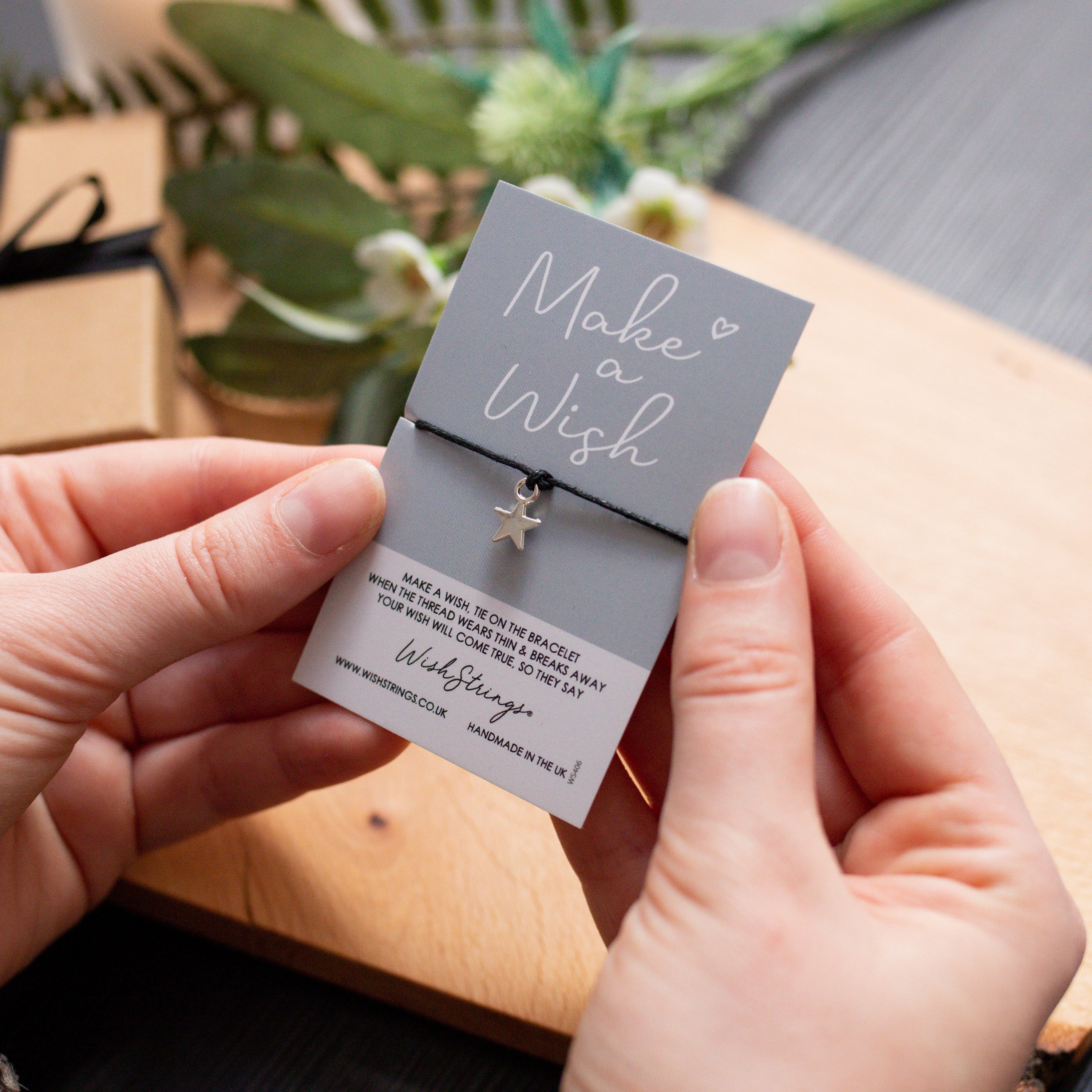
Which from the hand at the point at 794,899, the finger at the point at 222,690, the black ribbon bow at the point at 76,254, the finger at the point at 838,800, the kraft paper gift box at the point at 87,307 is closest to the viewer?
the hand at the point at 794,899

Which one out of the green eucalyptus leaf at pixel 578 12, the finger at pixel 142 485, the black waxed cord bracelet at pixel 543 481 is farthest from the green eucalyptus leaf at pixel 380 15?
Answer: the black waxed cord bracelet at pixel 543 481

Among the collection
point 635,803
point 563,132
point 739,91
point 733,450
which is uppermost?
point 739,91

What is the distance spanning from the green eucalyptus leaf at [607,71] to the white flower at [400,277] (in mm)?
221

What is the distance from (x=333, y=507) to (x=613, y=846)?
279 millimetres

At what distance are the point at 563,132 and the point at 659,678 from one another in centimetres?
53

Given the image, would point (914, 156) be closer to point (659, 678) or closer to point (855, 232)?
point (855, 232)

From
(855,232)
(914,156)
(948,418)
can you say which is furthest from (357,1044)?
(914,156)

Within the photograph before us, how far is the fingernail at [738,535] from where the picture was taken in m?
0.44

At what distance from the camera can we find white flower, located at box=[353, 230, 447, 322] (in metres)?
0.74

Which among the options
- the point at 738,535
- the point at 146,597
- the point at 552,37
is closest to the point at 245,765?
the point at 146,597

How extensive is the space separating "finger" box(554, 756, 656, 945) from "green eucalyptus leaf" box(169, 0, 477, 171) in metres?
0.64

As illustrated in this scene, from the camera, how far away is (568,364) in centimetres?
49

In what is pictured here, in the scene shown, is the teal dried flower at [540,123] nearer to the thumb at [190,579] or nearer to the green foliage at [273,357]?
the green foliage at [273,357]

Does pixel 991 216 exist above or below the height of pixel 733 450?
above
